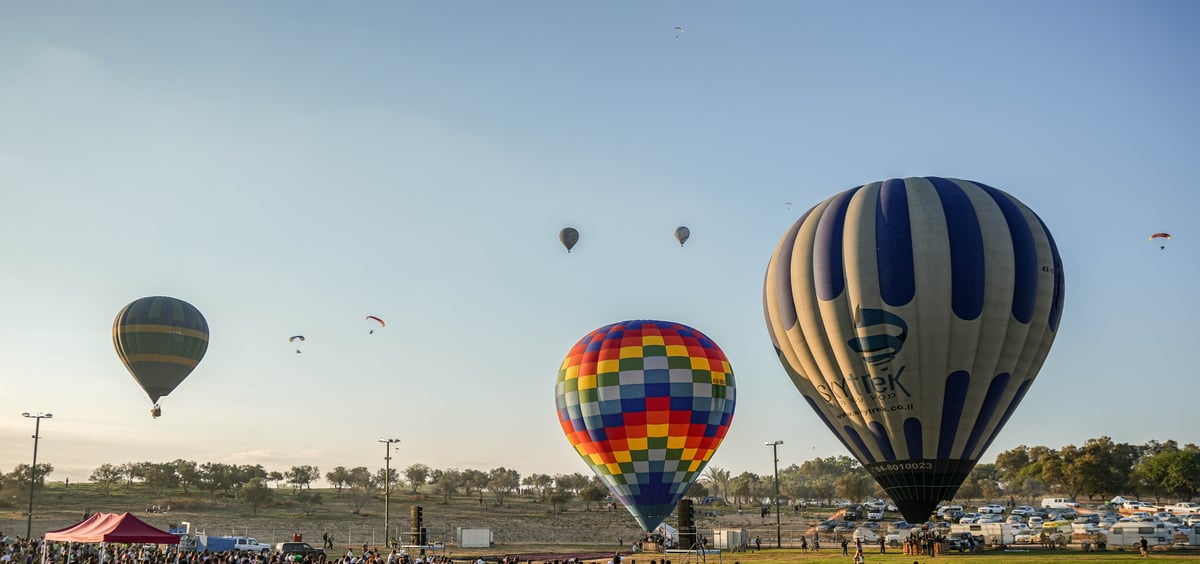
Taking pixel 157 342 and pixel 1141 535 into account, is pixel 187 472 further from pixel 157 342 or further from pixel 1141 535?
pixel 1141 535

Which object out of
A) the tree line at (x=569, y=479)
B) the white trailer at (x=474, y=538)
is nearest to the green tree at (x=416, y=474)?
the tree line at (x=569, y=479)

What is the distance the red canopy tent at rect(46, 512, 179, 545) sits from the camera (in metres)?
26.7

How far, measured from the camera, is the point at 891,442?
34438 millimetres

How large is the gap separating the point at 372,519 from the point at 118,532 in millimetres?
55849

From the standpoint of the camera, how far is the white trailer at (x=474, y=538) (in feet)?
198

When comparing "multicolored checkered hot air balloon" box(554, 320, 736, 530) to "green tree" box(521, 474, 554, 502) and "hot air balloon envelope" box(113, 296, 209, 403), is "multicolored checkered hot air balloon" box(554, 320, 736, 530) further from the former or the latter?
"green tree" box(521, 474, 554, 502)

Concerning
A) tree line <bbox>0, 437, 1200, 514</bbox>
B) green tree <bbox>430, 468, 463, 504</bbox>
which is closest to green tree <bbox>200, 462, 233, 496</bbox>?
tree line <bbox>0, 437, 1200, 514</bbox>

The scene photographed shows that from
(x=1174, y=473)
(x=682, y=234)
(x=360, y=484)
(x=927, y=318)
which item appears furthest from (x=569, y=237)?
(x=360, y=484)

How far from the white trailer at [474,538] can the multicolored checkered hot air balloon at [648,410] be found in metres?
24.6

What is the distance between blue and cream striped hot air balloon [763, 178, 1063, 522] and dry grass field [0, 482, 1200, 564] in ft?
78.0

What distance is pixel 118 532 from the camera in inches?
1059

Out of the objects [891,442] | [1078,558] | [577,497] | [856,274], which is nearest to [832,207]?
[856,274]

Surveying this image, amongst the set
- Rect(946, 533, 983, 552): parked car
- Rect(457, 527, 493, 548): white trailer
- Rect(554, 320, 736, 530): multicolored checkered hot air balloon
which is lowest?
Rect(457, 527, 493, 548): white trailer

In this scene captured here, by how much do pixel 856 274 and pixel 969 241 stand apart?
395 cm
